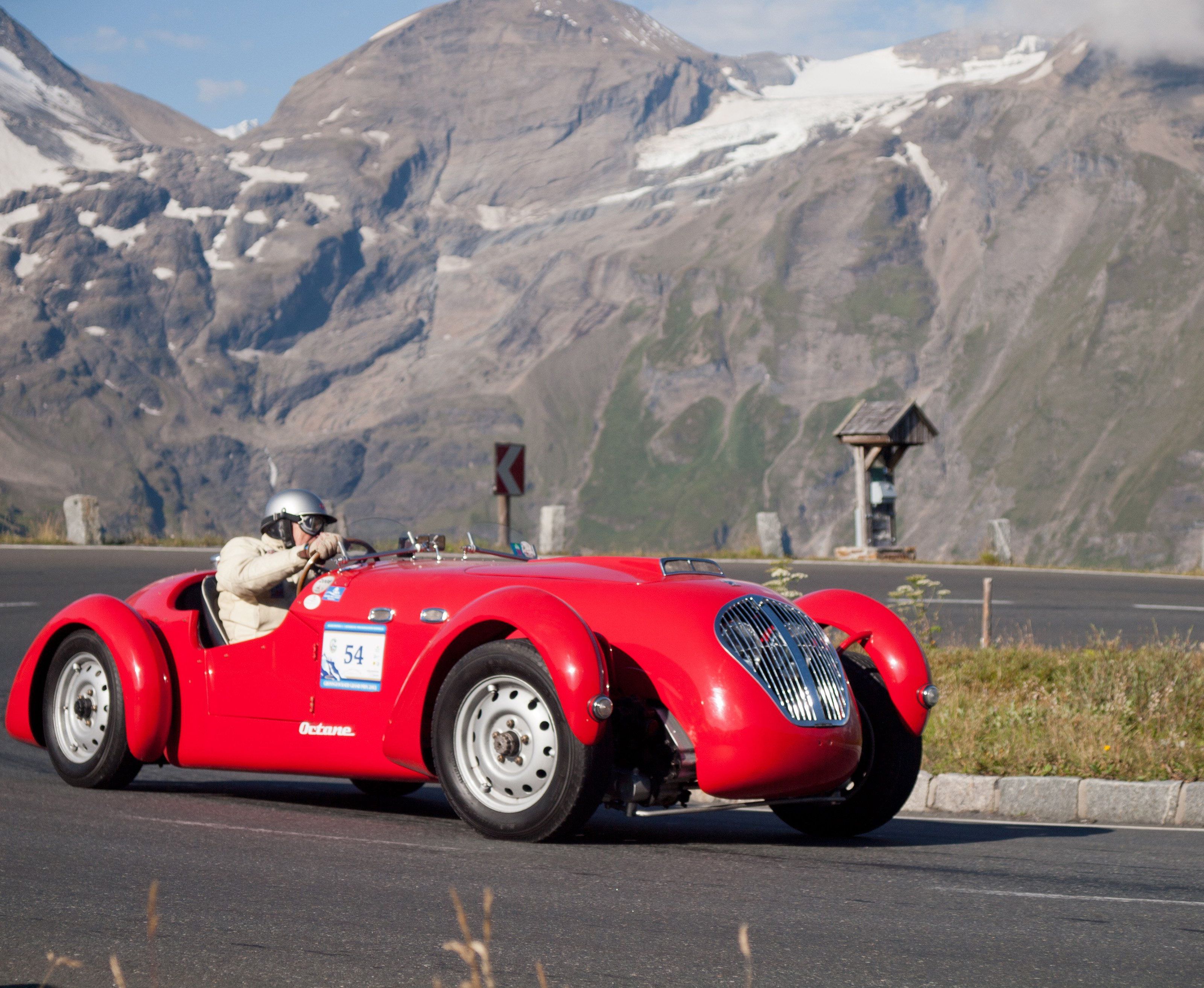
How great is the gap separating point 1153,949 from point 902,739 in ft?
7.02

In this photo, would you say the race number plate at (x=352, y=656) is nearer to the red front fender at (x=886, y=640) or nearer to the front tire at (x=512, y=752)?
the front tire at (x=512, y=752)

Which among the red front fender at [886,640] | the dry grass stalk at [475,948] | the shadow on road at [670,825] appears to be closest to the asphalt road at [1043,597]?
the shadow on road at [670,825]

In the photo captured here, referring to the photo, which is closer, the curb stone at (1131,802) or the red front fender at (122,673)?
the red front fender at (122,673)

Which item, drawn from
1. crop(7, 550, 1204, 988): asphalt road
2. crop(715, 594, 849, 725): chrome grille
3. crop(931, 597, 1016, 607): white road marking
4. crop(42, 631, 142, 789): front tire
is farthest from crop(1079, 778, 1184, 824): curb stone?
crop(931, 597, 1016, 607): white road marking

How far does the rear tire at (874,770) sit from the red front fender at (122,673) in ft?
9.65

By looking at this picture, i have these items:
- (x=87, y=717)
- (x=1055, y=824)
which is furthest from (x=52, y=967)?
(x=1055, y=824)

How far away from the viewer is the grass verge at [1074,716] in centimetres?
819

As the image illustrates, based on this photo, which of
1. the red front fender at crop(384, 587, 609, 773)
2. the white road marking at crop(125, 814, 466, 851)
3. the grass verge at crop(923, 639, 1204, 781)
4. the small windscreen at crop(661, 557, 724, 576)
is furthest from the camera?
the grass verge at crop(923, 639, 1204, 781)

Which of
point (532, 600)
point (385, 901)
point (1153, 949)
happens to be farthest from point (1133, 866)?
point (385, 901)

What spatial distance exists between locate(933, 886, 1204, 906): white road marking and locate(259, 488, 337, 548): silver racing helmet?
11.9ft

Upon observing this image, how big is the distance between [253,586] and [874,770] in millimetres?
3036

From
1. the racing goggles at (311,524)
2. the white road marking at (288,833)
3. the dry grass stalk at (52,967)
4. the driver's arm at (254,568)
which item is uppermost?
the racing goggles at (311,524)

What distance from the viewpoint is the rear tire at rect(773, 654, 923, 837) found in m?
6.34

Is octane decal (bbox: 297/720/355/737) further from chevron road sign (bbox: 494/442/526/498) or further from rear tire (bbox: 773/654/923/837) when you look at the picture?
chevron road sign (bbox: 494/442/526/498)
